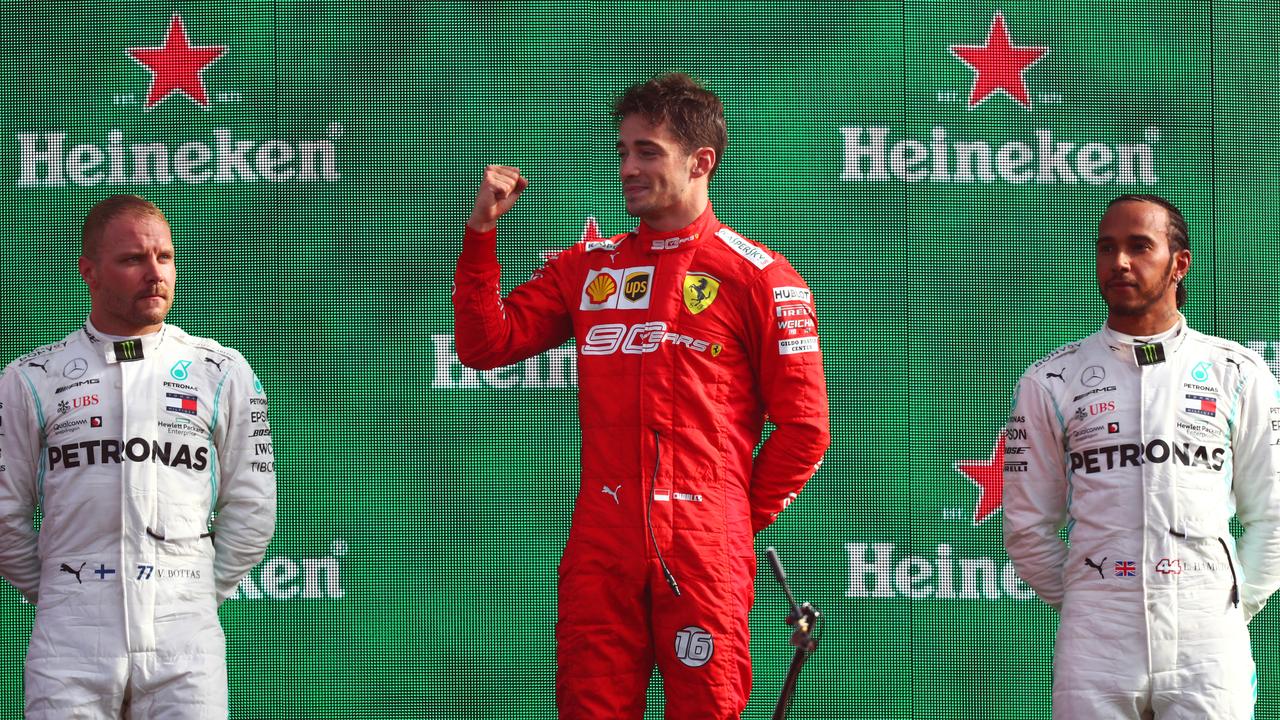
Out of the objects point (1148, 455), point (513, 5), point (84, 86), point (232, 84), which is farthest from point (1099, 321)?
point (84, 86)

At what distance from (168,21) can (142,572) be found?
2.21 m

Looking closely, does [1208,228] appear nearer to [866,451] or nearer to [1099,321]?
[1099,321]

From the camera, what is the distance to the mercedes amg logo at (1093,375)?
2.95m

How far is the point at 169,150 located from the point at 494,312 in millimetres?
1858

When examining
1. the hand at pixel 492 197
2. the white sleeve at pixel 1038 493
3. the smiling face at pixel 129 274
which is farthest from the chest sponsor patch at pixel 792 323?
the smiling face at pixel 129 274

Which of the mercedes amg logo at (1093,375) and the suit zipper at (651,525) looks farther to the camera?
the mercedes amg logo at (1093,375)

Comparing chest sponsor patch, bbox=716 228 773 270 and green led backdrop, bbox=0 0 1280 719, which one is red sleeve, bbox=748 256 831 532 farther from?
green led backdrop, bbox=0 0 1280 719

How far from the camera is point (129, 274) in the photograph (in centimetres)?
292

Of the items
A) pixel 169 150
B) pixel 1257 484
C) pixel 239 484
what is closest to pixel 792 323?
pixel 1257 484

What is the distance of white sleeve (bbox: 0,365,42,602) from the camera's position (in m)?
2.91

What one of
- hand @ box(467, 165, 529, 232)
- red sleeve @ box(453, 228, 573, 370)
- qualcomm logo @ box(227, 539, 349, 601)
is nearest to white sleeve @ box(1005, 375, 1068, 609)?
red sleeve @ box(453, 228, 573, 370)

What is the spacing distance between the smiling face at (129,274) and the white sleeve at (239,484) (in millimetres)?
218

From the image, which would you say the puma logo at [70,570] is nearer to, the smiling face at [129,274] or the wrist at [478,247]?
the smiling face at [129,274]

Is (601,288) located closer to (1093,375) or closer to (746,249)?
(746,249)
